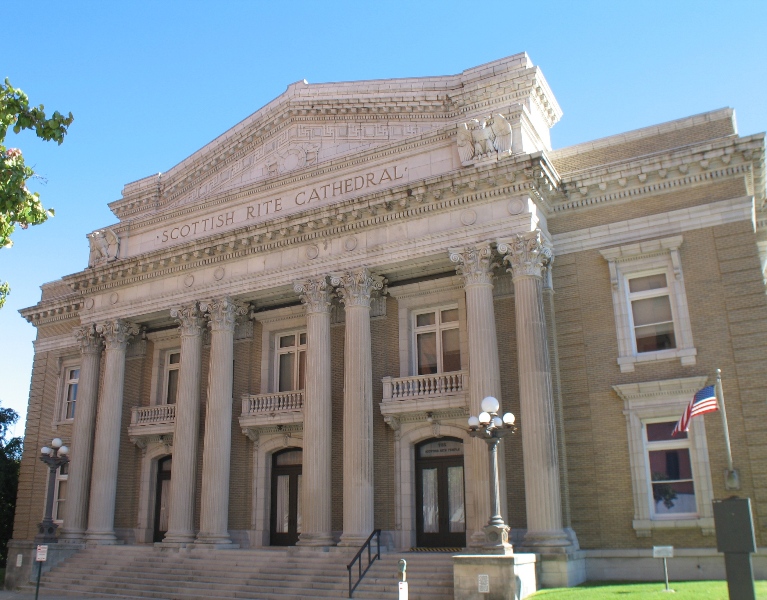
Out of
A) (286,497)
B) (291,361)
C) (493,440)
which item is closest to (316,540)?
(286,497)

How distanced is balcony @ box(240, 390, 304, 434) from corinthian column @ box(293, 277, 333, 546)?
1.73m

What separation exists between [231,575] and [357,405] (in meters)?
5.88

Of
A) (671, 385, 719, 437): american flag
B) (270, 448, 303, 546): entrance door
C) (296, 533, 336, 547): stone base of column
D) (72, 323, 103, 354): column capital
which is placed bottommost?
(296, 533, 336, 547): stone base of column

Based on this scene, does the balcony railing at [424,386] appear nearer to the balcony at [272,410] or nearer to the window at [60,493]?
the balcony at [272,410]

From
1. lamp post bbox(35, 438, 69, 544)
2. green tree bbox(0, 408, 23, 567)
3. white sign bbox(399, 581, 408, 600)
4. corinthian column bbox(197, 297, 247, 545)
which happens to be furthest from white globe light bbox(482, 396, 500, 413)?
green tree bbox(0, 408, 23, 567)

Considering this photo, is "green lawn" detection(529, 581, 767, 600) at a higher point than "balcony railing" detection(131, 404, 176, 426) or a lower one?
lower

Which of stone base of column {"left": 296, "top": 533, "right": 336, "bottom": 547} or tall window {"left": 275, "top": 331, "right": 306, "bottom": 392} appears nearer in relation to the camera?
stone base of column {"left": 296, "top": 533, "right": 336, "bottom": 547}

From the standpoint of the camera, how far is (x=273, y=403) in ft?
81.6

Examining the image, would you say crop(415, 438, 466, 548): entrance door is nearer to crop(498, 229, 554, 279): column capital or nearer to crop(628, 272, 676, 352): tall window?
crop(498, 229, 554, 279): column capital

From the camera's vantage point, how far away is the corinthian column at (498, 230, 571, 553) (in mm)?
18188

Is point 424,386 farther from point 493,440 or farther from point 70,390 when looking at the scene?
point 70,390

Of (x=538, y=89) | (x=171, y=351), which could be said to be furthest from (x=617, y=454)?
(x=171, y=351)

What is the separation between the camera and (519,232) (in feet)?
66.5

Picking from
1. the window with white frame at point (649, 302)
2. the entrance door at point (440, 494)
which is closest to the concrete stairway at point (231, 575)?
the entrance door at point (440, 494)
